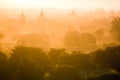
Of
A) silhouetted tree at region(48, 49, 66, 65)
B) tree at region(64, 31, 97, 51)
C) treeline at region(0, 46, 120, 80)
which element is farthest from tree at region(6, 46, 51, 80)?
tree at region(64, 31, 97, 51)

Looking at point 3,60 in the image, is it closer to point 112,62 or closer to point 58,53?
point 58,53

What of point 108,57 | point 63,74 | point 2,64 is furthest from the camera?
point 108,57

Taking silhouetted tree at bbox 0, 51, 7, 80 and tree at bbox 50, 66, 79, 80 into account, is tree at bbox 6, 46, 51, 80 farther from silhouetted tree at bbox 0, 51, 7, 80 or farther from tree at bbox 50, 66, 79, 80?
tree at bbox 50, 66, 79, 80

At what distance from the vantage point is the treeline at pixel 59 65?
27.2 meters

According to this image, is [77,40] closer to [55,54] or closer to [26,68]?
[55,54]

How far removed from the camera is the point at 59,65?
2931cm

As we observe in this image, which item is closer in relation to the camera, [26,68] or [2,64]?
[26,68]

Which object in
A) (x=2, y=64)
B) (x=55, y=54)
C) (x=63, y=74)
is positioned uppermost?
(x=55, y=54)

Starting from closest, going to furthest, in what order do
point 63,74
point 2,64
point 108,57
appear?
point 63,74 → point 2,64 → point 108,57

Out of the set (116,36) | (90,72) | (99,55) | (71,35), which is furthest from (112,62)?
(116,36)

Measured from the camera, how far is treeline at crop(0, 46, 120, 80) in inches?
1072

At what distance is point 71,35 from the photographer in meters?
62.4

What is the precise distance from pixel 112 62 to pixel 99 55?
63.0 inches

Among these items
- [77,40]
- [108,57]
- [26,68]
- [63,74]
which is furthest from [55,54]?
[77,40]
